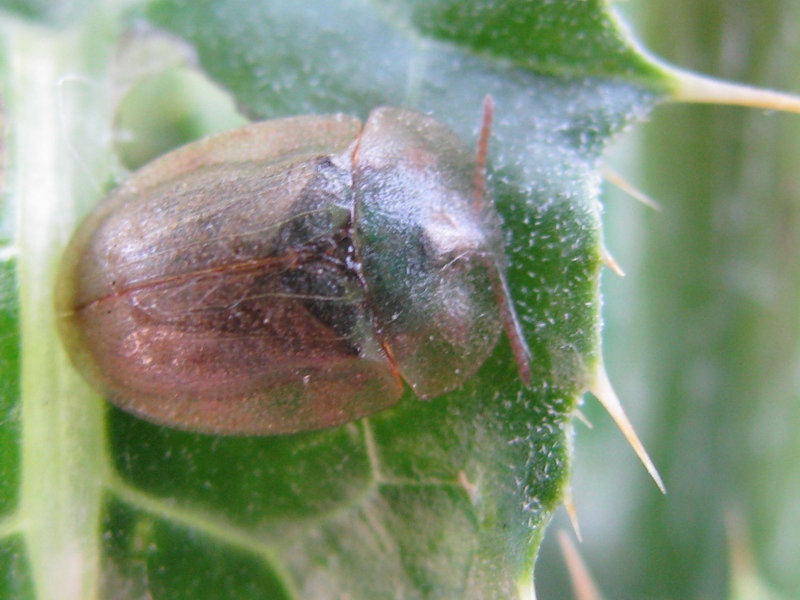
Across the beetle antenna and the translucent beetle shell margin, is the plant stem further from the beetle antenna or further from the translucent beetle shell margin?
the beetle antenna

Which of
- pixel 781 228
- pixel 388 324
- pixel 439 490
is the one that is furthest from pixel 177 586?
pixel 781 228

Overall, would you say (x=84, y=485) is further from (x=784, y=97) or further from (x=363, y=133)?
(x=784, y=97)

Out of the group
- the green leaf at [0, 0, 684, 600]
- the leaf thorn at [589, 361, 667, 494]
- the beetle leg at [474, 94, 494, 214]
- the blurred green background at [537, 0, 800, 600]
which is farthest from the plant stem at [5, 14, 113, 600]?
the blurred green background at [537, 0, 800, 600]

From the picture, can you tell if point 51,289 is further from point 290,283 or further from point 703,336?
point 703,336

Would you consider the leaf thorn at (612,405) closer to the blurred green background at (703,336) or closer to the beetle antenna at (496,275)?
the beetle antenna at (496,275)

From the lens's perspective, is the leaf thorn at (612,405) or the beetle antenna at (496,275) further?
the beetle antenna at (496,275)

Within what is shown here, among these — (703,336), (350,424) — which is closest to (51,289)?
(350,424)

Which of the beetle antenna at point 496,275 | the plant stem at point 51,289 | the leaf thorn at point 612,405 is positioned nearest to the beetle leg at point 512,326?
the beetle antenna at point 496,275
